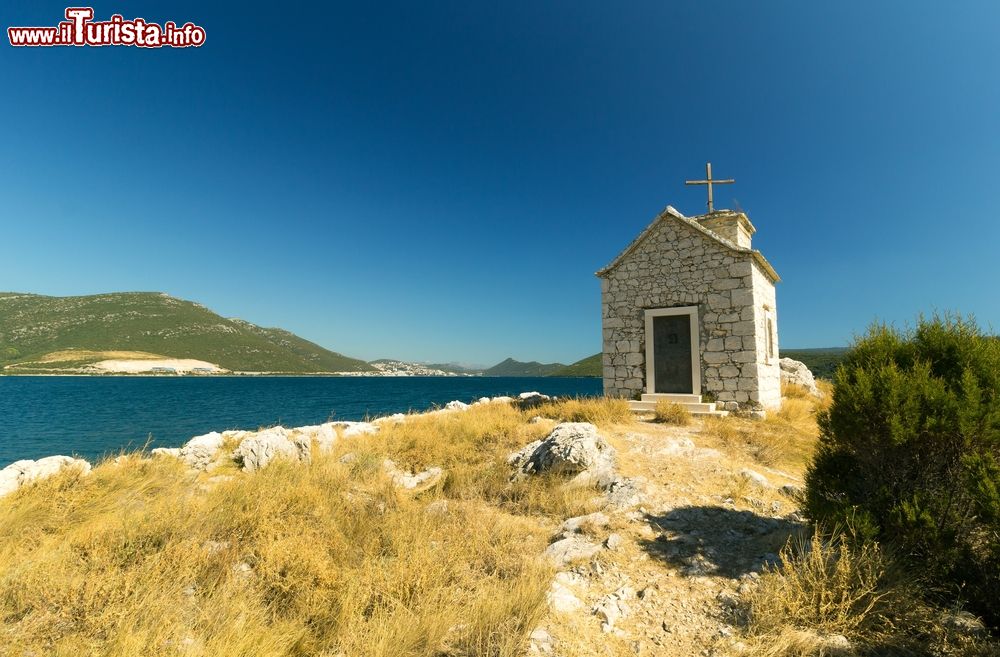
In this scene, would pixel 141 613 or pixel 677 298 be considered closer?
pixel 141 613

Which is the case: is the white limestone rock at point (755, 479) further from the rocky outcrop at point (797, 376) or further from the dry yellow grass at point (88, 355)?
the dry yellow grass at point (88, 355)


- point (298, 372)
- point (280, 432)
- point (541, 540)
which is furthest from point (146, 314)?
point (541, 540)

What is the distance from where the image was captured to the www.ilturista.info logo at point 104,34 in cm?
985

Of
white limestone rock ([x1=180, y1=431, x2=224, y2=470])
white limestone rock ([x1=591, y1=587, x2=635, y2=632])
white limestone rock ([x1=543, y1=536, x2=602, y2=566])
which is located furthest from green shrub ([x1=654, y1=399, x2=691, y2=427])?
white limestone rock ([x1=180, y1=431, x2=224, y2=470])

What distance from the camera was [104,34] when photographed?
10.2m

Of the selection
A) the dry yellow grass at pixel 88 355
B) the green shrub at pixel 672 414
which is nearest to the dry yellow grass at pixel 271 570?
the green shrub at pixel 672 414

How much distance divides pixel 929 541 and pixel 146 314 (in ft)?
530

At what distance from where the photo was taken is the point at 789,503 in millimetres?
5691

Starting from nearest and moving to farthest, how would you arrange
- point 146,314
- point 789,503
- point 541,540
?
1. point 541,540
2. point 789,503
3. point 146,314

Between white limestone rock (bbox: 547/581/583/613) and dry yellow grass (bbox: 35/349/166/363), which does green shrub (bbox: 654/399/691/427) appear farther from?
dry yellow grass (bbox: 35/349/166/363)

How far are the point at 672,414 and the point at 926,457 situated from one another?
289 inches

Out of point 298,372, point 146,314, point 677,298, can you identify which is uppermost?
point 146,314

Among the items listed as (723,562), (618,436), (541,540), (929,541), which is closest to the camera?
(929,541)

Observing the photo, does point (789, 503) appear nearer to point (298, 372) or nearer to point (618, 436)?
point (618, 436)
